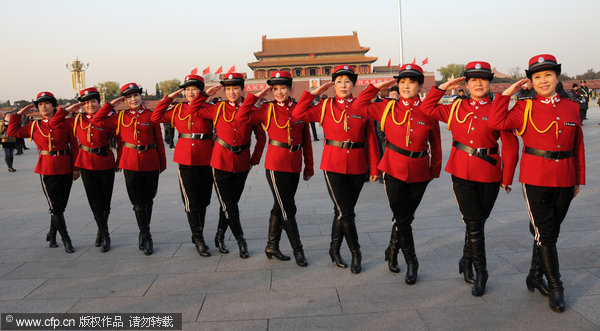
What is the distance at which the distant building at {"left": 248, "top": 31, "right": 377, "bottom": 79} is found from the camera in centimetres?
6159

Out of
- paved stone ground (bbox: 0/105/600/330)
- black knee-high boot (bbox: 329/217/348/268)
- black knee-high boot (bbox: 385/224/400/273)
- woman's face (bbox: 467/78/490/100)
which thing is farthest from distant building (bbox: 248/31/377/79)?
woman's face (bbox: 467/78/490/100)

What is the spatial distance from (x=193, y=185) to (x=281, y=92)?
4.41 feet

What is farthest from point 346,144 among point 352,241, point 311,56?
point 311,56

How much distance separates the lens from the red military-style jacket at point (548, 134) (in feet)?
10.6

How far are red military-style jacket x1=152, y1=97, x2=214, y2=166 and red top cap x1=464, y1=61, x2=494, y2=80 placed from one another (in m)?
2.55

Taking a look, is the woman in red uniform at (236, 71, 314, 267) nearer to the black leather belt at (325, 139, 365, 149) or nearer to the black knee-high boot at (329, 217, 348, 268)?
the black knee-high boot at (329, 217, 348, 268)

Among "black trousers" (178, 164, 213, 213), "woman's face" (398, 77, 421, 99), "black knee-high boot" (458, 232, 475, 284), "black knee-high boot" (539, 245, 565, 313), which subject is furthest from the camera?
"black trousers" (178, 164, 213, 213)

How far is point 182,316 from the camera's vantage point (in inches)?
131

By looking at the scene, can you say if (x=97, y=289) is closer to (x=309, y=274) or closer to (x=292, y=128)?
(x=309, y=274)

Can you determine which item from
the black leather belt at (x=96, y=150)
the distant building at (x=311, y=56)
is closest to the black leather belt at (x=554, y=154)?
the black leather belt at (x=96, y=150)

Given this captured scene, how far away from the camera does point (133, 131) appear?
16.1 ft

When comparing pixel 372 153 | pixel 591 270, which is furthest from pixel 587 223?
pixel 372 153

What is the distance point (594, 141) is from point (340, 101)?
37.0 ft

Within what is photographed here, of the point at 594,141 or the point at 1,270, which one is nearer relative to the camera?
the point at 1,270
